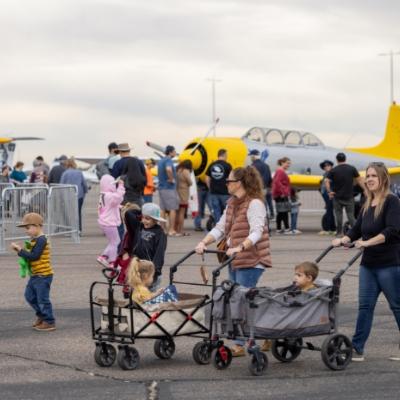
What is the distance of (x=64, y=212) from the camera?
21.4m

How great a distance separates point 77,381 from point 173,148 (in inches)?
614

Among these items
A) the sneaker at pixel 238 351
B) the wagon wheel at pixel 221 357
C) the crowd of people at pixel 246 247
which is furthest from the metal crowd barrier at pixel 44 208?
the wagon wheel at pixel 221 357

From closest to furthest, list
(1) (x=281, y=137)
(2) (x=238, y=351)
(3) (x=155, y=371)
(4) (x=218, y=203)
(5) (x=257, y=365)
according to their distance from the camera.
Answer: (5) (x=257, y=365) → (3) (x=155, y=371) → (2) (x=238, y=351) → (4) (x=218, y=203) → (1) (x=281, y=137)

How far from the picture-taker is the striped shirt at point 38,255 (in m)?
10.1

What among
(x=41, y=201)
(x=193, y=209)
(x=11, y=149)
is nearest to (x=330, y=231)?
(x=193, y=209)

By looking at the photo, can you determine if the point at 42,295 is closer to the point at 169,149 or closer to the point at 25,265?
the point at 25,265

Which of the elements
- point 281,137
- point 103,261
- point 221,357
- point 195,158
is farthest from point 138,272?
point 281,137

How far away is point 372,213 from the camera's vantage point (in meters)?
9.00

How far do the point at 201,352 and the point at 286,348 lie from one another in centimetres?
72

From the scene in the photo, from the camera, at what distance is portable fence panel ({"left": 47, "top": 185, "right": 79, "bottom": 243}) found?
2112 cm

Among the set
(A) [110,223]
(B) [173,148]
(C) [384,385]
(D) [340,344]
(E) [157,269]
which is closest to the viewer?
(C) [384,385]

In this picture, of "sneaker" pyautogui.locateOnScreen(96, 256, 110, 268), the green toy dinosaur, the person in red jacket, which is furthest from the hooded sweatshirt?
the person in red jacket

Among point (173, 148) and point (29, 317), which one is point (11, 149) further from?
point (29, 317)

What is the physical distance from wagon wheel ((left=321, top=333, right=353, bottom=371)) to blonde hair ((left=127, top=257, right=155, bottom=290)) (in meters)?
1.55
